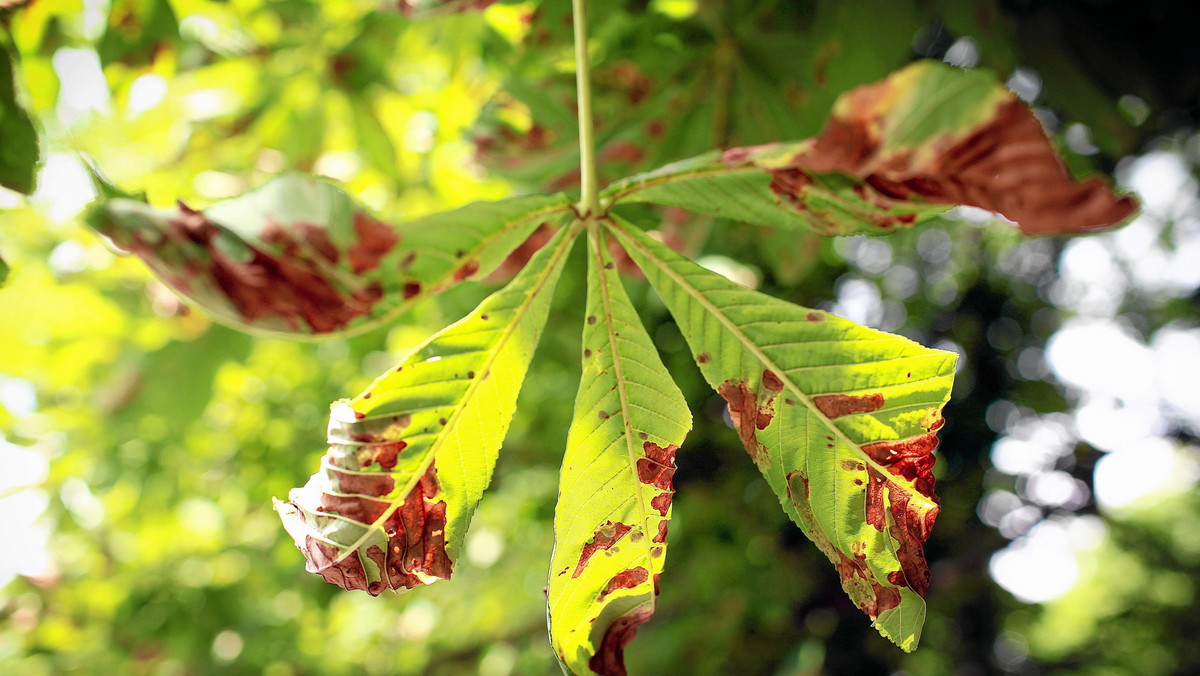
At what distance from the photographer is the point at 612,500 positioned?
1.47 ft

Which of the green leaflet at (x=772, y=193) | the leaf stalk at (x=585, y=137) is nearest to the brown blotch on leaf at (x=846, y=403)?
the green leaflet at (x=772, y=193)

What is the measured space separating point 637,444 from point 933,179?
0.79ft

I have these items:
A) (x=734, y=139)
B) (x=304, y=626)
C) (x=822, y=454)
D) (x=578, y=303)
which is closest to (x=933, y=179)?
(x=822, y=454)

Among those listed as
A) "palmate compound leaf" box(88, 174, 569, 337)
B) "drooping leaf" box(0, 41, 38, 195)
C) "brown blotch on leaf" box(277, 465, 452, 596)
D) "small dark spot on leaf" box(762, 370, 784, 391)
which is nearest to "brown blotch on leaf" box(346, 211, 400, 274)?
"palmate compound leaf" box(88, 174, 569, 337)

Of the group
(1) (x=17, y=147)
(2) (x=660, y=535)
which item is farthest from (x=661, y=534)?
(1) (x=17, y=147)

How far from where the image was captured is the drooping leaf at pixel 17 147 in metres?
0.54

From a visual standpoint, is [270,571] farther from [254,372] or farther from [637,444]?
[637,444]

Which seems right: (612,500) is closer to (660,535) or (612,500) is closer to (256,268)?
(660,535)

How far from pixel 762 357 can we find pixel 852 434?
0.25 feet

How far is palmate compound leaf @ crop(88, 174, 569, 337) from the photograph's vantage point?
1.09ft

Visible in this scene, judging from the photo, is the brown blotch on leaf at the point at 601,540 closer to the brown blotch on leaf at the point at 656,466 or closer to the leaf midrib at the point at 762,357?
the brown blotch on leaf at the point at 656,466

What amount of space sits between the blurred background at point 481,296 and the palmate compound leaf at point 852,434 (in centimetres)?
42

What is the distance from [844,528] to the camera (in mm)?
430

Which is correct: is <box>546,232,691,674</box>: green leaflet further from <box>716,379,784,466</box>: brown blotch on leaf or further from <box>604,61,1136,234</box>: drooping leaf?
<box>604,61,1136,234</box>: drooping leaf
